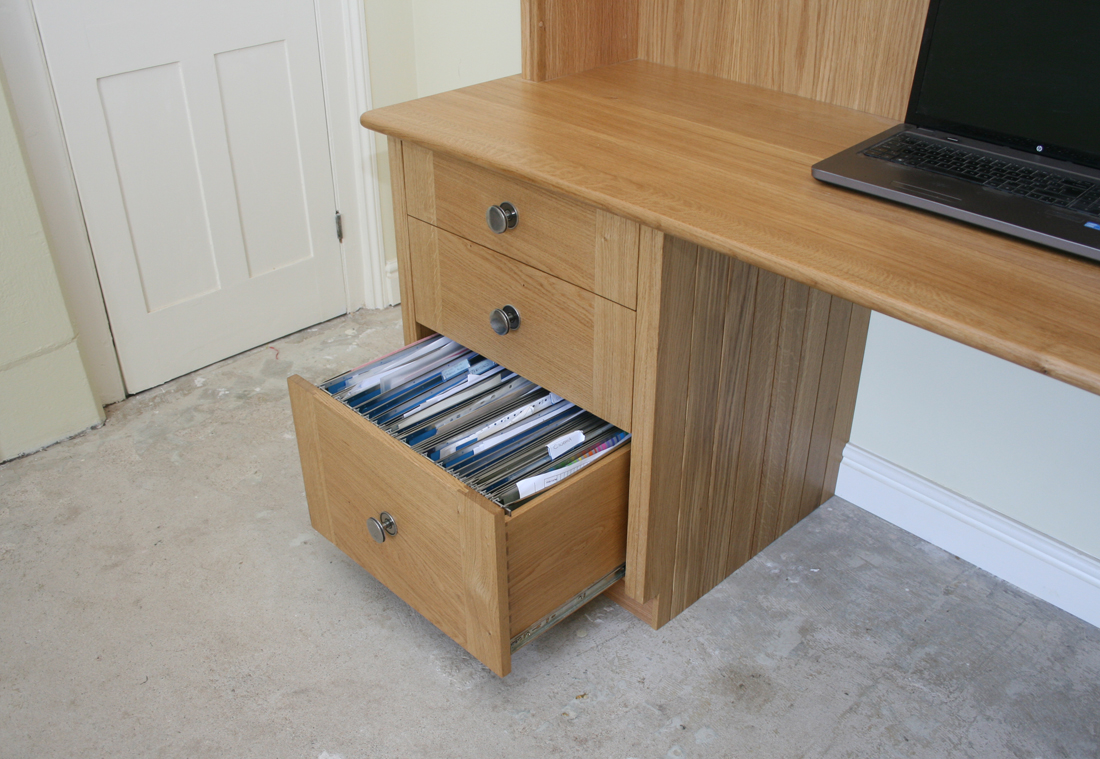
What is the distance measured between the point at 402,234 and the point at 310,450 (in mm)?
354

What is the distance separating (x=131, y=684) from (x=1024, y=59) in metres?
1.41

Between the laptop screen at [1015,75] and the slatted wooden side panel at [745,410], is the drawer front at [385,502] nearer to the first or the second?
the slatted wooden side panel at [745,410]

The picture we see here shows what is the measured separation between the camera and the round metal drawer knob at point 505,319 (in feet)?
4.37

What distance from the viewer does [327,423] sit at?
53.0 inches

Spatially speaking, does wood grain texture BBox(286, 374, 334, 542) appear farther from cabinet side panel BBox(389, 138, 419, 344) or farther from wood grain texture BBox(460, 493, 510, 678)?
wood grain texture BBox(460, 493, 510, 678)

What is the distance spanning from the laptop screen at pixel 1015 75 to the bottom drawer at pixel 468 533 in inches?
23.6

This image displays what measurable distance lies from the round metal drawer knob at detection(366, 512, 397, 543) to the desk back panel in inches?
28.1

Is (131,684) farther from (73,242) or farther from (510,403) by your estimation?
(73,242)

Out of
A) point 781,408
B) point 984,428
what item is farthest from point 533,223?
point 984,428

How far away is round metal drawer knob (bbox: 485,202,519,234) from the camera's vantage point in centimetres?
126

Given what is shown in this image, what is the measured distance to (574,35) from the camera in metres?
1.52

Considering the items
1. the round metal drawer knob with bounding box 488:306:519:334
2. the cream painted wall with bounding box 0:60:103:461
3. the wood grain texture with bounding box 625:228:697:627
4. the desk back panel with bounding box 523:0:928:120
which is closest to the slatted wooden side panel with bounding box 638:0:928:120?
the desk back panel with bounding box 523:0:928:120

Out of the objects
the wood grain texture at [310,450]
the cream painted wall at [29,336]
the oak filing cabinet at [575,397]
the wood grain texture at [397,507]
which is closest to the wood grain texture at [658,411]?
the oak filing cabinet at [575,397]

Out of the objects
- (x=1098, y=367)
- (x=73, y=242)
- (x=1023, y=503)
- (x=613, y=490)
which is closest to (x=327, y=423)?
(x=613, y=490)
